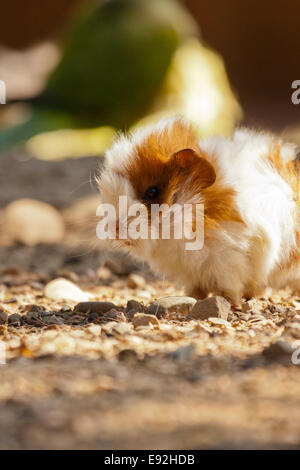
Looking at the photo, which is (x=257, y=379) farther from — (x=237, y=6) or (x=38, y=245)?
(x=237, y=6)

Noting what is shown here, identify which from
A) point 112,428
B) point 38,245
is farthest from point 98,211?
point 38,245

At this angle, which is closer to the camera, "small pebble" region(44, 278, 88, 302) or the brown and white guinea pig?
the brown and white guinea pig

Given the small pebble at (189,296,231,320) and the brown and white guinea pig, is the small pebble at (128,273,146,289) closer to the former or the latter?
the brown and white guinea pig

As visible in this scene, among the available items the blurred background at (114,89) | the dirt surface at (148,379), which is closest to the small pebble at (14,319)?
the dirt surface at (148,379)

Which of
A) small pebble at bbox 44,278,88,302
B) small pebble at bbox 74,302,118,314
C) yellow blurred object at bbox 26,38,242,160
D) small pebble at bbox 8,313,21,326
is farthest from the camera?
yellow blurred object at bbox 26,38,242,160

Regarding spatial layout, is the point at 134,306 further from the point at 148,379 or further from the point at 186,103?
the point at 186,103

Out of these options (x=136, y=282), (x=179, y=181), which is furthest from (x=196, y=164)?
(x=136, y=282)

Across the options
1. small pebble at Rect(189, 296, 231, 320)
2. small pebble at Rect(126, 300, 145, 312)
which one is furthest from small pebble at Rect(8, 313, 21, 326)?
small pebble at Rect(189, 296, 231, 320)
